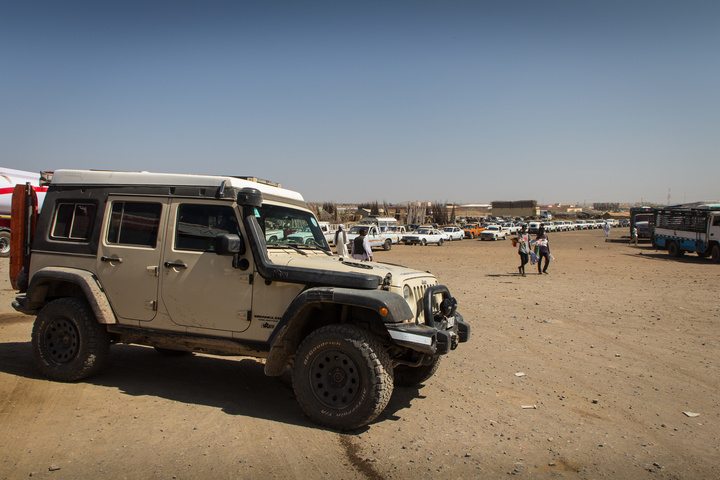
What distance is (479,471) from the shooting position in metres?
3.78

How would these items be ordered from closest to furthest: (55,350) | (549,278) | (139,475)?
(139,475) → (55,350) → (549,278)

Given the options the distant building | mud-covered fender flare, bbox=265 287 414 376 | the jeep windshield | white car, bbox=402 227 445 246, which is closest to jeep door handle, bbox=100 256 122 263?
the jeep windshield

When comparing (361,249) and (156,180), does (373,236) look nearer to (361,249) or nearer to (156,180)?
(361,249)

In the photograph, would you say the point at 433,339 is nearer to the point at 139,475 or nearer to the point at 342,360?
the point at 342,360

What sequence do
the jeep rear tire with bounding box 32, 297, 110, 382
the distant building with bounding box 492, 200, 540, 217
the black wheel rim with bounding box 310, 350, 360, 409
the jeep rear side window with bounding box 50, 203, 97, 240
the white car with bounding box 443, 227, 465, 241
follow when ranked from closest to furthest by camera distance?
the black wheel rim with bounding box 310, 350, 360, 409, the jeep rear tire with bounding box 32, 297, 110, 382, the jeep rear side window with bounding box 50, 203, 97, 240, the white car with bounding box 443, 227, 465, 241, the distant building with bounding box 492, 200, 540, 217

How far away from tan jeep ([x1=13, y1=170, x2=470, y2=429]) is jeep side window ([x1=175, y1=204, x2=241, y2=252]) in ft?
Result: 0.04

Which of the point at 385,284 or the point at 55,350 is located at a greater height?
the point at 385,284

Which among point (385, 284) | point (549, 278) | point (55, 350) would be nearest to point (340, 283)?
point (385, 284)

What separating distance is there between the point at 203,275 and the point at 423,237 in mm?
36734

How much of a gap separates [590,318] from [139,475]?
8.95 metres

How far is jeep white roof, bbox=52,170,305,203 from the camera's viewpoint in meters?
5.09

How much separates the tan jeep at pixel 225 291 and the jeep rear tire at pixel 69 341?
14 mm

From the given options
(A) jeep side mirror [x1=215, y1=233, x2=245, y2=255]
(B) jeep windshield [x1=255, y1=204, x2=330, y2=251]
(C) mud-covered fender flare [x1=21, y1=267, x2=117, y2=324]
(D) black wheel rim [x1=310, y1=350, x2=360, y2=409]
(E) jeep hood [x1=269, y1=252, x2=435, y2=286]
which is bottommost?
(D) black wheel rim [x1=310, y1=350, x2=360, y2=409]

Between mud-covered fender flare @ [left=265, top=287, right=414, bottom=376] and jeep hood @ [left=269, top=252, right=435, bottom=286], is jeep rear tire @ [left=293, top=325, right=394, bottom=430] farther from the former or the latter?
jeep hood @ [left=269, top=252, right=435, bottom=286]
